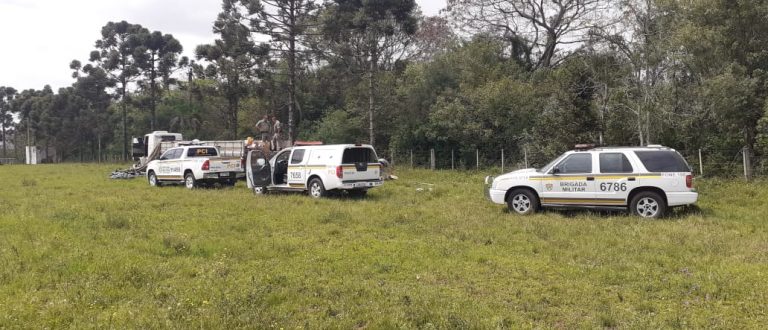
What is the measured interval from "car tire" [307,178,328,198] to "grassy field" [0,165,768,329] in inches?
125

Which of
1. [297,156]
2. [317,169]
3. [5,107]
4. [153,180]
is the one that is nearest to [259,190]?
[297,156]

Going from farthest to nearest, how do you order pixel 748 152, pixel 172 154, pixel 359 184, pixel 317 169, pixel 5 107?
pixel 5 107, pixel 172 154, pixel 748 152, pixel 317 169, pixel 359 184

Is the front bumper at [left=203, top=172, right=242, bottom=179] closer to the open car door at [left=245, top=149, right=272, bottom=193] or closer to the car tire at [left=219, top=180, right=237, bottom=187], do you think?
the car tire at [left=219, top=180, right=237, bottom=187]

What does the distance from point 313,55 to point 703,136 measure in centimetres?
2246

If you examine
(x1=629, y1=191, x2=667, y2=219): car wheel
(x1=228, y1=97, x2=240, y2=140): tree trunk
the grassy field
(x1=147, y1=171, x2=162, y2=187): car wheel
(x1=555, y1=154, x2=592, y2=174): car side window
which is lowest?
the grassy field

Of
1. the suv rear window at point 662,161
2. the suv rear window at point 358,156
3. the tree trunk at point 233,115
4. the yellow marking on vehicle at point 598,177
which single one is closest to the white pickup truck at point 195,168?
the suv rear window at point 358,156

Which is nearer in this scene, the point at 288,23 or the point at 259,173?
the point at 259,173

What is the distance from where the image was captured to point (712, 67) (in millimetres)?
17828

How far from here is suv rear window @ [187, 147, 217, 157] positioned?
2027 centimetres

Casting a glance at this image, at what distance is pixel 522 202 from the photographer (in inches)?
476

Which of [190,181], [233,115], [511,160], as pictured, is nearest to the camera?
[190,181]

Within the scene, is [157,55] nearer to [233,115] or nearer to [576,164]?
[233,115]

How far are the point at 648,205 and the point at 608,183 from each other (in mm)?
869

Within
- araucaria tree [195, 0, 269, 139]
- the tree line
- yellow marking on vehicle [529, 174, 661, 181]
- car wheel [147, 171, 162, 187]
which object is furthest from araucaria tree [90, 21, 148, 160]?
yellow marking on vehicle [529, 174, 661, 181]
